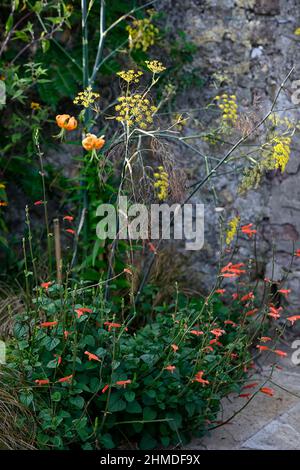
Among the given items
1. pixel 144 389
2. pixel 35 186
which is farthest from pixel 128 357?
pixel 35 186

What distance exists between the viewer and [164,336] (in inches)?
123

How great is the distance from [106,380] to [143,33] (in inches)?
80.8

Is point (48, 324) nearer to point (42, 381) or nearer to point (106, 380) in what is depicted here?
point (42, 381)

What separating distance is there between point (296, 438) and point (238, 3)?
7.74ft

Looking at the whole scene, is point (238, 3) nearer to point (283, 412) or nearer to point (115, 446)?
point (283, 412)

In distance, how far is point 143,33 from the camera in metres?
4.09

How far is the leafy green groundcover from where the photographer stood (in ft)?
9.30

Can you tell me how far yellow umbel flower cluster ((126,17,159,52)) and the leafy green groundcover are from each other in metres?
1.65

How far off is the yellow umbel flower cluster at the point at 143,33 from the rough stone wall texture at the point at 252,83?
0.68 ft

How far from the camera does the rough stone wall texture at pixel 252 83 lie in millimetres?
4051
